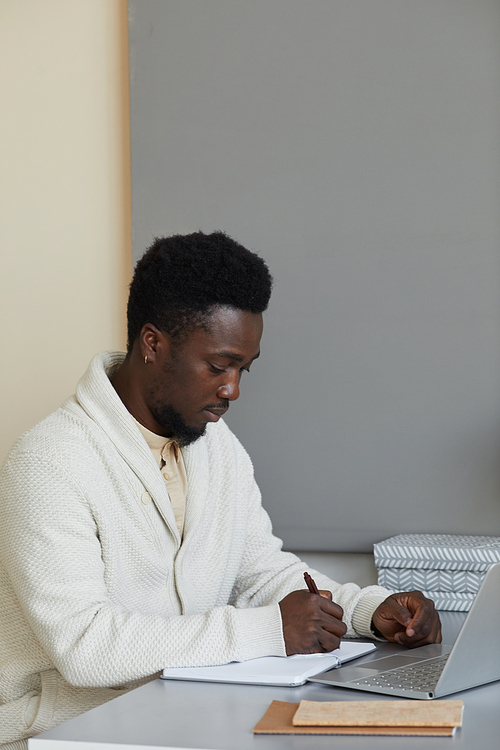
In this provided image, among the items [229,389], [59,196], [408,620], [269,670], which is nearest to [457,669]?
[269,670]

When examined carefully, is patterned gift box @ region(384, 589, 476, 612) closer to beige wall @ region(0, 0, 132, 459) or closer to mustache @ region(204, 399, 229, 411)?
mustache @ region(204, 399, 229, 411)

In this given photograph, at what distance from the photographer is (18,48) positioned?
2.22 m

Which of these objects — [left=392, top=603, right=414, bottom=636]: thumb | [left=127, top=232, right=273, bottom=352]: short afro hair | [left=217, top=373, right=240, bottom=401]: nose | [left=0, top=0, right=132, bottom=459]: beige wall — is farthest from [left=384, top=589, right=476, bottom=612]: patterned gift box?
[left=0, top=0, right=132, bottom=459]: beige wall

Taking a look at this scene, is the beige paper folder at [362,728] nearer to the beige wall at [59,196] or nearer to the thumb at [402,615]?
the thumb at [402,615]

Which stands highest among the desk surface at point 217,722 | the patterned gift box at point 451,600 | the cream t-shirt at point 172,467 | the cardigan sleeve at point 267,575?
the cream t-shirt at point 172,467

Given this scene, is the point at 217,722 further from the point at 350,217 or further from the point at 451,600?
the point at 350,217

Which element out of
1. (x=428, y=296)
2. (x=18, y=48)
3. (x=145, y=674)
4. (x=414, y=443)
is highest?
(x=18, y=48)

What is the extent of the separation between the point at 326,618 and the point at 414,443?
0.80m

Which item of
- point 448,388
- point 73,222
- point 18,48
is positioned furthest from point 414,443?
point 18,48

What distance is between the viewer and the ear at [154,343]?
4.83ft

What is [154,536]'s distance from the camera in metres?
1.41

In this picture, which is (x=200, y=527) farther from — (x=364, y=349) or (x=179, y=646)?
(x=364, y=349)

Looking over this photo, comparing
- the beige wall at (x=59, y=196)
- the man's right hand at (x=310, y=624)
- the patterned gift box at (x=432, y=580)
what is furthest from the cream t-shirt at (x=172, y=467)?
the beige wall at (x=59, y=196)

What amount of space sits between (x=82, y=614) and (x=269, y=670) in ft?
0.98
